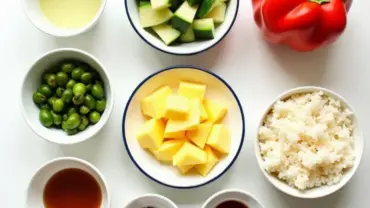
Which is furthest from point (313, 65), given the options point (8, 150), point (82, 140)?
point (8, 150)

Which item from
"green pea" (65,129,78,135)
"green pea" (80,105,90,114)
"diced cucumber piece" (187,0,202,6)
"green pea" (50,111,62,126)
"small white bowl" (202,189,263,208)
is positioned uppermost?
"diced cucumber piece" (187,0,202,6)

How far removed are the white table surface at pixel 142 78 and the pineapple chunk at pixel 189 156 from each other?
0.13 meters

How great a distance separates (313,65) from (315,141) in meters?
0.29

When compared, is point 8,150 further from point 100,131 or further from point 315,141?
point 315,141

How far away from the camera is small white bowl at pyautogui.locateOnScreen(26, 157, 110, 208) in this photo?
1869 mm

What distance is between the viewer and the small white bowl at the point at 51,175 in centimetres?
187

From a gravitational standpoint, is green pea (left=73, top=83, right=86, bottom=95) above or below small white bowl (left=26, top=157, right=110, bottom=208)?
above

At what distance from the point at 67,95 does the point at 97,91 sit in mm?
91

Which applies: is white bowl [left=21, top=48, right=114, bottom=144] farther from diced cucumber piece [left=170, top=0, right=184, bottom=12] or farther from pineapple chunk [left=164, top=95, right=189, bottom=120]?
diced cucumber piece [left=170, top=0, right=184, bottom=12]

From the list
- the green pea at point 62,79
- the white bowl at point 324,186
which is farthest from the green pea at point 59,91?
the white bowl at point 324,186

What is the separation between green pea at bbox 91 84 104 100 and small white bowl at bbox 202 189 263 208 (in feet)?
1.52

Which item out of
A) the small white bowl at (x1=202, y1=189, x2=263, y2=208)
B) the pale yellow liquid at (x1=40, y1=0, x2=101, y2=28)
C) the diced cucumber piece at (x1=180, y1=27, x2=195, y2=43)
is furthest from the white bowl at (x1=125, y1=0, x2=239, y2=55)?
the small white bowl at (x1=202, y1=189, x2=263, y2=208)

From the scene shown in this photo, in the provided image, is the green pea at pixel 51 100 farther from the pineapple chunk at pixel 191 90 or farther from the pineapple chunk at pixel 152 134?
the pineapple chunk at pixel 191 90

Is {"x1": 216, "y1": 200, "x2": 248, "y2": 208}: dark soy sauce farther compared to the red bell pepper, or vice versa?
{"x1": 216, "y1": 200, "x2": 248, "y2": 208}: dark soy sauce
